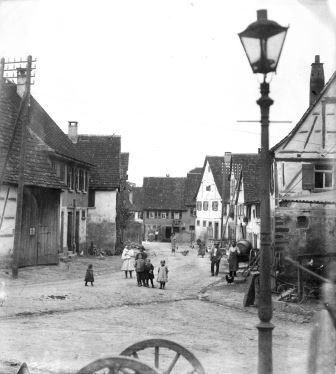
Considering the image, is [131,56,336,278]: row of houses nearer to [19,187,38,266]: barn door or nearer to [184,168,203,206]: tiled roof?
[19,187,38,266]: barn door

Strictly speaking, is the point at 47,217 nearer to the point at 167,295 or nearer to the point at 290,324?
the point at 167,295

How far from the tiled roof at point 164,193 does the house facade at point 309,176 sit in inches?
1791

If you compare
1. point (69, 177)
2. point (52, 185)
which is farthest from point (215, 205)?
point (52, 185)

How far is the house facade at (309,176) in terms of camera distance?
Result: 56.5ft

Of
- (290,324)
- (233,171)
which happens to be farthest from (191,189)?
(290,324)

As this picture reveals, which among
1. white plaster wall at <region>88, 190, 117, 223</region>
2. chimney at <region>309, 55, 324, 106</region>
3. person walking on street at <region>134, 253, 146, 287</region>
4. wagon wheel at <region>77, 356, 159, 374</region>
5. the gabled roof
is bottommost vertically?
person walking on street at <region>134, 253, 146, 287</region>

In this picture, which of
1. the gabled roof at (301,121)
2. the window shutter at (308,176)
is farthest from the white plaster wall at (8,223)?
the window shutter at (308,176)

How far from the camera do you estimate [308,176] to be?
20.3 m

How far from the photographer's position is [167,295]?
16.9m

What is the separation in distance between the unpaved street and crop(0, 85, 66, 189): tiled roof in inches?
151

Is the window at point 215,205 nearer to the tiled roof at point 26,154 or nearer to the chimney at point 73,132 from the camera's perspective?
the chimney at point 73,132

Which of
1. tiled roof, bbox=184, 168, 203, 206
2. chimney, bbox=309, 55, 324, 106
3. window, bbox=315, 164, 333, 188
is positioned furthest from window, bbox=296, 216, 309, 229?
tiled roof, bbox=184, 168, 203, 206

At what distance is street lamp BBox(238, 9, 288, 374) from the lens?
525 centimetres

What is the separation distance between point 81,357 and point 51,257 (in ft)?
49.2
